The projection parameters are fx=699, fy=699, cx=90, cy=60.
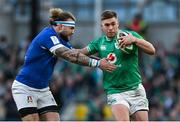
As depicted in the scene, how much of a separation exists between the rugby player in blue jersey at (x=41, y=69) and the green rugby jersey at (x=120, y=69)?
499 mm

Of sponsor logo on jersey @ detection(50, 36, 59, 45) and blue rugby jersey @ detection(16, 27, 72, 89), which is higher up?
sponsor logo on jersey @ detection(50, 36, 59, 45)

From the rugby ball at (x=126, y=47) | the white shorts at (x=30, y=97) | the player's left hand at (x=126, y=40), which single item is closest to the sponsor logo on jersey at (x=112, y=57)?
the rugby ball at (x=126, y=47)

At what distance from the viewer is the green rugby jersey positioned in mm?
10227

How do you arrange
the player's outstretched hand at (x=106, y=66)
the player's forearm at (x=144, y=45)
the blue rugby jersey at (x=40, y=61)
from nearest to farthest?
the player's outstretched hand at (x=106, y=66) → the player's forearm at (x=144, y=45) → the blue rugby jersey at (x=40, y=61)

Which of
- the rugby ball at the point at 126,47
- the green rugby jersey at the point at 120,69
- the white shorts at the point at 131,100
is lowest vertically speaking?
the white shorts at the point at 131,100

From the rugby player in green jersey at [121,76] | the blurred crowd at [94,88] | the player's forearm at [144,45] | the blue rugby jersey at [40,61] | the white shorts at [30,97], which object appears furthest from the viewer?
the blurred crowd at [94,88]

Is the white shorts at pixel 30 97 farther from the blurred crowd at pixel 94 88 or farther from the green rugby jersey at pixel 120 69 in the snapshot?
the blurred crowd at pixel 94 88

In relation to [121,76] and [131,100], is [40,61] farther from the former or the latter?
[131,100]

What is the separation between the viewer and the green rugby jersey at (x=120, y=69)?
10227 millimetres

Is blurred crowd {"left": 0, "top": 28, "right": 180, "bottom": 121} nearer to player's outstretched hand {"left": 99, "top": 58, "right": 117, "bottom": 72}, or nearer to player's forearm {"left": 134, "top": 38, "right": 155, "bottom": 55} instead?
player's forearm {"left": 134, "top": 38, "right": 155, "bottom": 55}

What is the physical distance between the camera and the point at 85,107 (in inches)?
707

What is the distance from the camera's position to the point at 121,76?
1028 cm

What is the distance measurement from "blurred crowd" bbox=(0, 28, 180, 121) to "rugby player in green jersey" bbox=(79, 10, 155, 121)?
6.66 metres

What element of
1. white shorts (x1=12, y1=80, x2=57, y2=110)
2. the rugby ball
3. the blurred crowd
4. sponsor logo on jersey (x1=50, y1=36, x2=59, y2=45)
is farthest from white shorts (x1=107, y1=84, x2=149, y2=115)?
the blurred crowd
